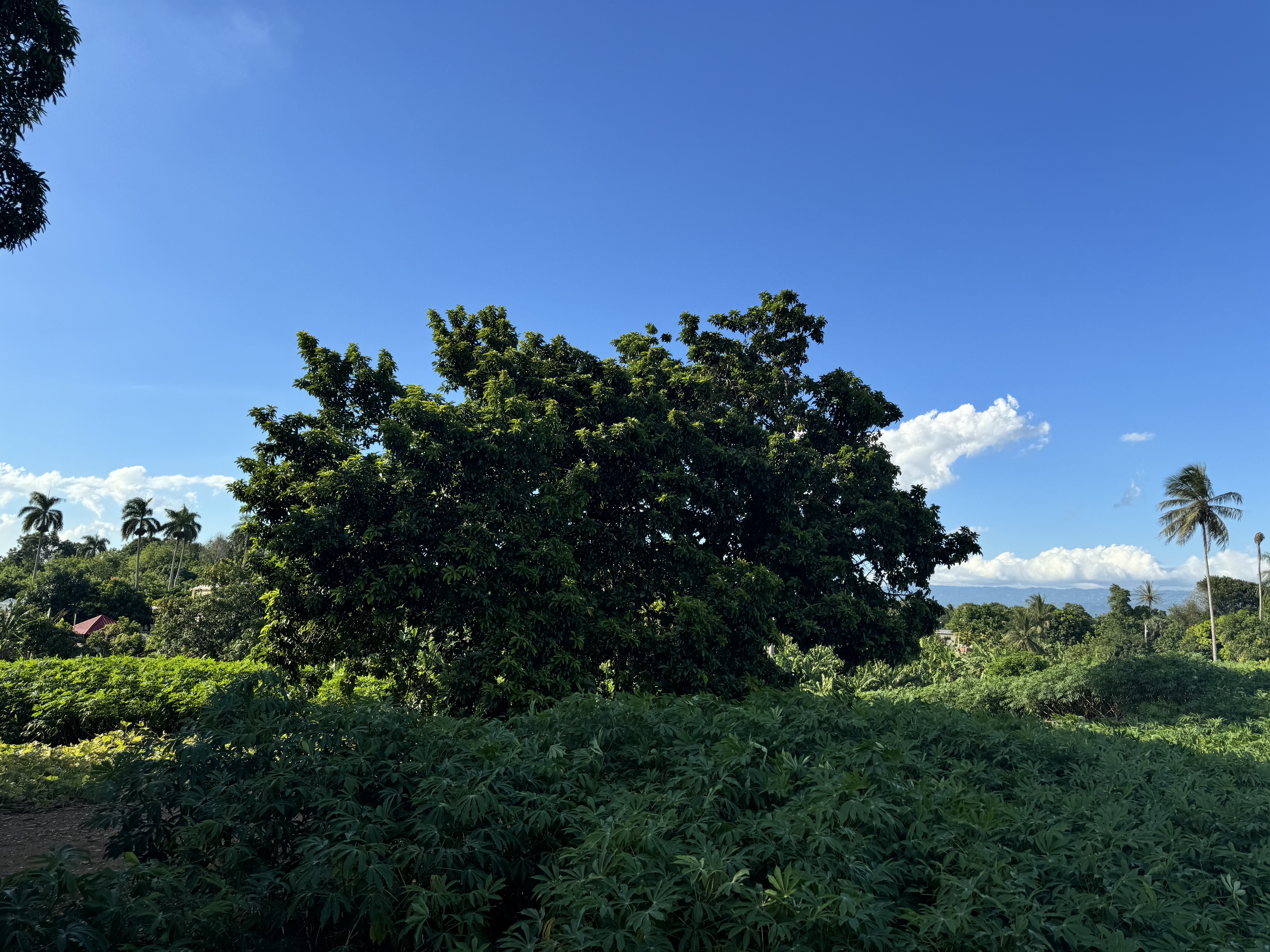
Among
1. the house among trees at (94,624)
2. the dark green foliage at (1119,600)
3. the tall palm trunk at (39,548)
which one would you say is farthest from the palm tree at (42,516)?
the dark green foliage at (1119,600)

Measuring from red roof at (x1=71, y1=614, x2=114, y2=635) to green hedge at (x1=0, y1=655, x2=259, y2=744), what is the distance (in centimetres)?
3534

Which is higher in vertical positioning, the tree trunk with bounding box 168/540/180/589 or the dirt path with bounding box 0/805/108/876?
the tree trunk with bounding box 168/540/180/589

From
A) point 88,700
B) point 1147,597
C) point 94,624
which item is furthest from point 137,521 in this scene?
point 1147,597

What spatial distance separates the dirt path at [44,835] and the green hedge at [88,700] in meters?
3.37

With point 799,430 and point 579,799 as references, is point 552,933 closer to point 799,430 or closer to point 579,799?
point 579,799

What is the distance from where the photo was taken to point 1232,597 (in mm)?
78562

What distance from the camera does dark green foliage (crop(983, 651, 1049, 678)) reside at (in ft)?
80.7

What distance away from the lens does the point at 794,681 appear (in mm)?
15398

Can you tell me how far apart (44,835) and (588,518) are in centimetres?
891

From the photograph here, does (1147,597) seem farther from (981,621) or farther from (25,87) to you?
(25,87)

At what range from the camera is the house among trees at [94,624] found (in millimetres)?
44062

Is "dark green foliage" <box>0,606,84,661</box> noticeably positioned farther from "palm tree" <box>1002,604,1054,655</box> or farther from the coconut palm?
"palm tree" <box>1002,604,1054,655</box>

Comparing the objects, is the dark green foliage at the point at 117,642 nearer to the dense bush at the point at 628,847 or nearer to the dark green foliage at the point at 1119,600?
the dense bush at the point at 628,847

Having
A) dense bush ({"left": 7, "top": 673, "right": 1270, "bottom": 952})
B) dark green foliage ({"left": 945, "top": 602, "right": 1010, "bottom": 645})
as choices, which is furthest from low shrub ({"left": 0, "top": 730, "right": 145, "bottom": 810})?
dark green foliage ({"left": 945, "top": 602, "right": 1010, "bottom": 645})
